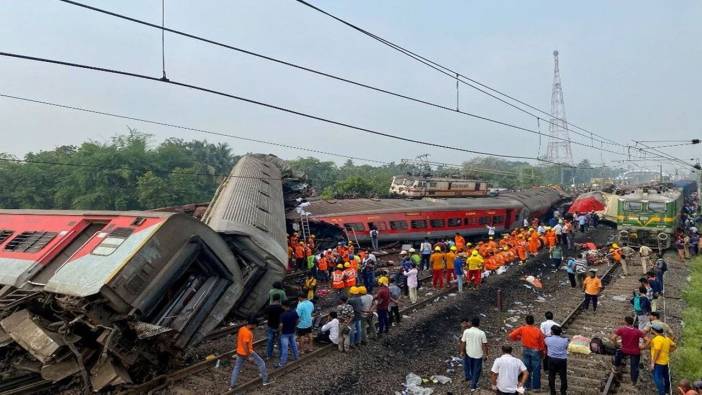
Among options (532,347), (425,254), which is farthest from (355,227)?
(532,347)

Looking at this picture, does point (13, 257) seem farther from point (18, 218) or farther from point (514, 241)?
point (514, 241)

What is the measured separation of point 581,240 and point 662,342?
19851mm

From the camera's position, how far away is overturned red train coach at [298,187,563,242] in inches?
843

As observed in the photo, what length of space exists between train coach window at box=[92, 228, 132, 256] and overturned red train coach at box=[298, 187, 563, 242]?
1267cm

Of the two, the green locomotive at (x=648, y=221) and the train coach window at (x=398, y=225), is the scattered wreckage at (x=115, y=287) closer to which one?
the train coach window at (x=398, y=225)

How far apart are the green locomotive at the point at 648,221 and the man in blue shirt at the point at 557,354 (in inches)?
637

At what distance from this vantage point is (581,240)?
86.1 feet

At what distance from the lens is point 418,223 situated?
23156 mm

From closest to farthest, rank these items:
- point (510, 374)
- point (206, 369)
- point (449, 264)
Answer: point (510, 374), point (206, 369), point (449, 264)

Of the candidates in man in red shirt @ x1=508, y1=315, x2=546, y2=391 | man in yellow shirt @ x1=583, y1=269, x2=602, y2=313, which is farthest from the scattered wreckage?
man in yellow shirt @ x1=583, y1=269, x2=602, y2=313

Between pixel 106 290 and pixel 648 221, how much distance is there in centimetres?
2204

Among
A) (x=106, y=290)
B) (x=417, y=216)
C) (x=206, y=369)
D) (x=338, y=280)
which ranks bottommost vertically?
(x=206, y=369)

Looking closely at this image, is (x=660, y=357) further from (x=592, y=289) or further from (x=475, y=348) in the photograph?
(x=592, y=289)

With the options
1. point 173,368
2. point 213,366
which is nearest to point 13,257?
point 173,368
